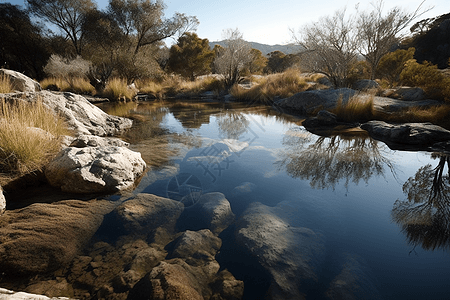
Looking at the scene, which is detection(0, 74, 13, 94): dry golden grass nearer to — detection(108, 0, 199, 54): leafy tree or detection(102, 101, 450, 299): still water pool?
detection(102, 101, 450, 299): still water pool

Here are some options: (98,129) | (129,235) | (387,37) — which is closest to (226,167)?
(129,235)

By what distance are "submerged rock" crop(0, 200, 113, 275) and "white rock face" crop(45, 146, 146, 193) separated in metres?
0.26

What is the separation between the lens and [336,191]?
2879mm

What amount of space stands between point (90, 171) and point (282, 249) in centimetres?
228

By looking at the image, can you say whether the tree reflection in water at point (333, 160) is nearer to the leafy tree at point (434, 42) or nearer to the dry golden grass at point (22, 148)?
the dry golden grass at point (22, 148)

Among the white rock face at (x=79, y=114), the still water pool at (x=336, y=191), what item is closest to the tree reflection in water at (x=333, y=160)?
the still water pool at (x=336, y=191)

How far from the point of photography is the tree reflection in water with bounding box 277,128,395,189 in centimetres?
329

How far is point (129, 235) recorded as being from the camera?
1.94m

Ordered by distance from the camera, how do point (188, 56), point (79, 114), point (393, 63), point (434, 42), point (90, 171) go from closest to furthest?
point (90, 171) → point (79, 114) → point (393, 63) → point (434, 42) → point (188, 56)

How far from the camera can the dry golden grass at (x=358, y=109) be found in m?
6.43

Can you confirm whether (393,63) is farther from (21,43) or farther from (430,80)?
(21,43)

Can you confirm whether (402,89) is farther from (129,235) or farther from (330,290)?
(129,235)

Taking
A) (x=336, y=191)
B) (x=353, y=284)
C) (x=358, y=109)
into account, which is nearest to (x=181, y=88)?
(x=358, y=109)

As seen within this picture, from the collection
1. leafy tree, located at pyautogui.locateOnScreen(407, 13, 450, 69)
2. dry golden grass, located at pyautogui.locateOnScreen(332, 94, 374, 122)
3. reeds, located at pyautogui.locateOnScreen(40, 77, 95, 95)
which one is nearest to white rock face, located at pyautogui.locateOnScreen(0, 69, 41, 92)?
reeds, located at pyautogui.locateOnScreen(40, 77, 95, 95)
